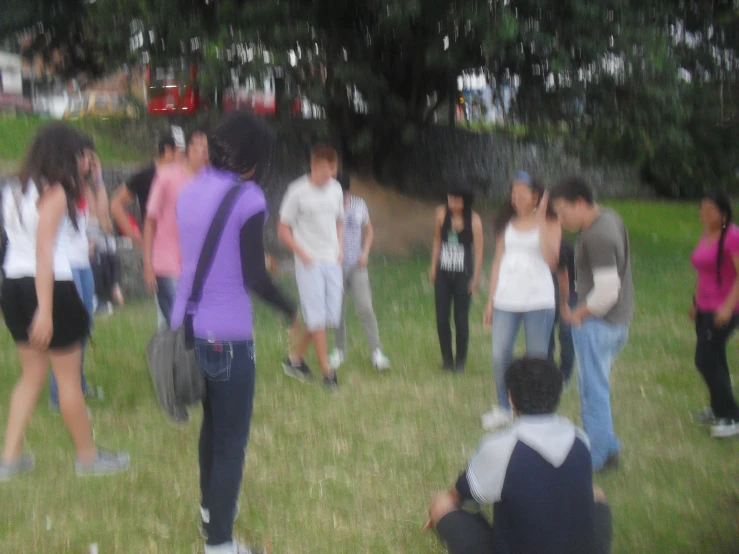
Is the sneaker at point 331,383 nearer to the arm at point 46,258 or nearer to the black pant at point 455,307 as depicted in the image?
the black pant at point 455,307

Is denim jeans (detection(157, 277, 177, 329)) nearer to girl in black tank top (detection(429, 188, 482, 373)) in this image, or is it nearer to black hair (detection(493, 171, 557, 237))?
girl in black tank top (detection(429, 188, 482, 373))

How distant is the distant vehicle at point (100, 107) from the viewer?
1827cm

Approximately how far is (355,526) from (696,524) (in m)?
1.69

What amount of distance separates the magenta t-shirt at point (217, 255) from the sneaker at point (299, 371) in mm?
3197

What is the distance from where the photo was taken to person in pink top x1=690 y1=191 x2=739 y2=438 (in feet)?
16.5

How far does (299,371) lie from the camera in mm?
6379

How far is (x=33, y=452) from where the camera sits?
15.5 ft

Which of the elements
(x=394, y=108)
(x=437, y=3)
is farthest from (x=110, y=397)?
(x=394, y=108)

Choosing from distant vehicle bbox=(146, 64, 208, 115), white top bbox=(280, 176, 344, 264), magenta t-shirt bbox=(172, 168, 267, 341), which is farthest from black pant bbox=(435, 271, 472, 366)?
distant vehicle bbox=(146, 64, 208, 115)

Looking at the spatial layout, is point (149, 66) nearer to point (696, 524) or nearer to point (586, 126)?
point (586, 126)

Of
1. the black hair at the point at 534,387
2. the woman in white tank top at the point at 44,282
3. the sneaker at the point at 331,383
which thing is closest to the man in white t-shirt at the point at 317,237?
the sneaker at the point at 331,383

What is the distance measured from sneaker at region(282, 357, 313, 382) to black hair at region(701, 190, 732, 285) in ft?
10.1

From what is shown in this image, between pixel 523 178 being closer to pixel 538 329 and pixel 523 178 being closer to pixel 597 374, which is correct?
pixel 538 329

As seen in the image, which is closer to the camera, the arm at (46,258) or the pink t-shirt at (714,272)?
the arm at (46,258)
